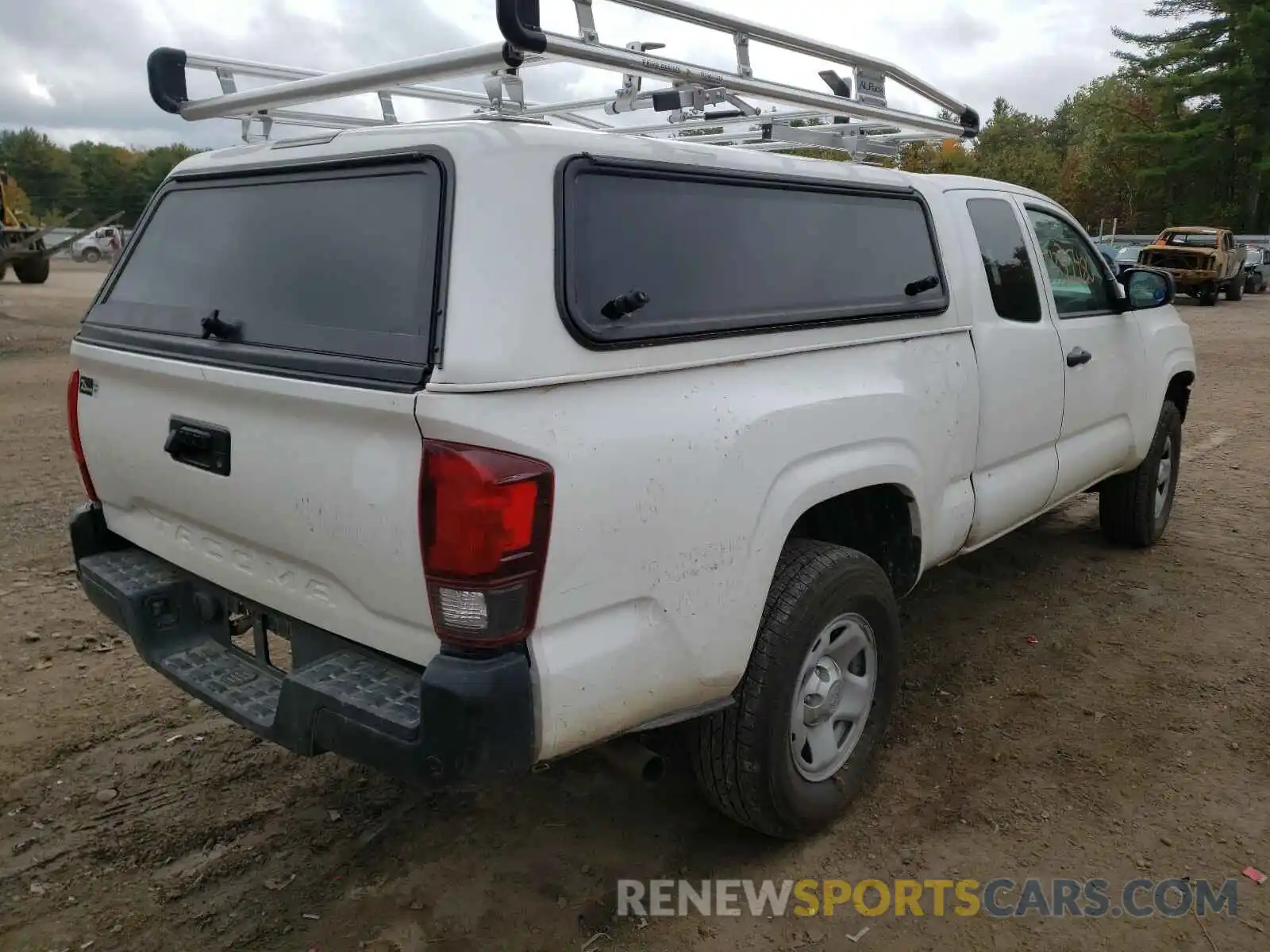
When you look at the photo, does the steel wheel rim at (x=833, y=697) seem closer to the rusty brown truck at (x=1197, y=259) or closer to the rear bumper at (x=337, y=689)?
the rear bumper at (x=337, y=689)

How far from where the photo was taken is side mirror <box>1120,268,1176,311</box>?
4.71 meters

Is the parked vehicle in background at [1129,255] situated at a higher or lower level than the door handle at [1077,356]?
higher

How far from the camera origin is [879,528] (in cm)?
344

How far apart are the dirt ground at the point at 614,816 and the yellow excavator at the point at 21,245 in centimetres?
999

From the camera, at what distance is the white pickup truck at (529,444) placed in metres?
2.14

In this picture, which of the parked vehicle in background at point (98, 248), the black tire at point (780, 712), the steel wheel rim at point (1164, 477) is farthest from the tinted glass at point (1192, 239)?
the parked vehicle in background at point (98, 248)

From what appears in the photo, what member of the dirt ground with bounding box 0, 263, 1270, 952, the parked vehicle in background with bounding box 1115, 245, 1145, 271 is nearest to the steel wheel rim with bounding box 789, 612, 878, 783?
the dirt ground with bounding box 0, 263, 1270, 952

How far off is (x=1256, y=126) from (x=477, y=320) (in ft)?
143

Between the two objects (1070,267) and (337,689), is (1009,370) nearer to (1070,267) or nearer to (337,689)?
(1070,267)

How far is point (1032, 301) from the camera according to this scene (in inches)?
160

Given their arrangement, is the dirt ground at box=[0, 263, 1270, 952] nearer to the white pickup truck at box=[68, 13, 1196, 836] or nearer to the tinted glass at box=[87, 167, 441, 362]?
the white pickup truck at box=[68, 13, 1196, 836]

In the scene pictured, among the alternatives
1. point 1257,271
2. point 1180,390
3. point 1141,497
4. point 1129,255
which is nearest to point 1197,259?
point 1129,255

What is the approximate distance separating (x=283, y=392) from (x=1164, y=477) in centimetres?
498

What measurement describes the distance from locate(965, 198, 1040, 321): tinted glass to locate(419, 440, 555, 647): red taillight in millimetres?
2403
